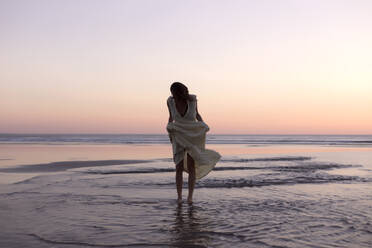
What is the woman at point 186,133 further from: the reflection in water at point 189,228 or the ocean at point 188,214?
the reflection in water at point 189,228

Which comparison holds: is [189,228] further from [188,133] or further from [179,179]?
[188,133]

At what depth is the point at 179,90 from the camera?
18.5 ft

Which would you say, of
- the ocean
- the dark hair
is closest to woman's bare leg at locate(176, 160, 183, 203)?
the ocean

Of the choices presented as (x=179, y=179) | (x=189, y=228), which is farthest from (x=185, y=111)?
(x=189, y=228)

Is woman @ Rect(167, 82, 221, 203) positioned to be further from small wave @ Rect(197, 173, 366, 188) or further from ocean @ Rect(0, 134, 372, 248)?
small wave @ Rect(197, 173, 366, 188)

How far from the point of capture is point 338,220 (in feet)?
14.0

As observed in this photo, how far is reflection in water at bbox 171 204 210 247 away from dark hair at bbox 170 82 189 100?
5.55ft

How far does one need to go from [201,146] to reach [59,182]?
12.0 feet

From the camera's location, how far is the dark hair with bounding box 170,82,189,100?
18.5 feet

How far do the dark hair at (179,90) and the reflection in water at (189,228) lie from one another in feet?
5.55

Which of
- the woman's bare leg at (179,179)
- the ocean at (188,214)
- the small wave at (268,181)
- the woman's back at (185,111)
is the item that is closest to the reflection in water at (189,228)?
the ocean at (188,214)

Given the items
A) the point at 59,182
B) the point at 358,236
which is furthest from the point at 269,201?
the point at 59,182

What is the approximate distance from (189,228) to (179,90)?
2327mm

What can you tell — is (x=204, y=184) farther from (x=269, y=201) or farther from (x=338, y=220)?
(x=338, y=220)
